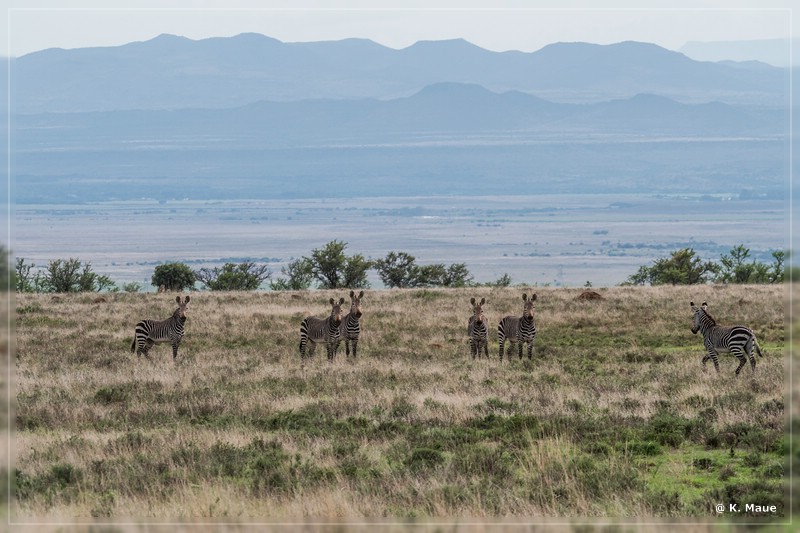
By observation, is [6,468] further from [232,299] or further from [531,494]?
[232,299]

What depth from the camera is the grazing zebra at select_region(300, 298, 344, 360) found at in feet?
79.2

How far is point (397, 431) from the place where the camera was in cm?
1531

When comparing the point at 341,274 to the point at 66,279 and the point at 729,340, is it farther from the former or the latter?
the point at 729,340

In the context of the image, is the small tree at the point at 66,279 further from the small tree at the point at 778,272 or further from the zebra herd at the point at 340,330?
the small tree at the point at 778,272

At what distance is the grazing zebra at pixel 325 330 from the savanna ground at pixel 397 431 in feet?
1.46

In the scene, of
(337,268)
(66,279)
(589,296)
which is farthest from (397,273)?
(589,296)

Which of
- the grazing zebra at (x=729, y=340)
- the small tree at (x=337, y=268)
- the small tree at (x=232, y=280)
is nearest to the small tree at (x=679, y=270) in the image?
the small tree at (x=337, y=268)

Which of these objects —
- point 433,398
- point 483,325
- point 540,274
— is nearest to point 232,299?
point 483,325

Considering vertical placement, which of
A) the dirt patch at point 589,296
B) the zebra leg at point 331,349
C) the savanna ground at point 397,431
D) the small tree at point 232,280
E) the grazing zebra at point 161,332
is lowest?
the savanna ground at point 397,431

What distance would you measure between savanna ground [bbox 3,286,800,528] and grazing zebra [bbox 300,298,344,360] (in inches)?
17.6

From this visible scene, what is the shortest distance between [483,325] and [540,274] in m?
163

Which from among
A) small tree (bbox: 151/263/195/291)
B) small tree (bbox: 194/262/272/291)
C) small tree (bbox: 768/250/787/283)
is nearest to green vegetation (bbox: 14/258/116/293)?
small tree (bbox: 151/263/195/291)

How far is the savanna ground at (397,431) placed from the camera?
10609 mm

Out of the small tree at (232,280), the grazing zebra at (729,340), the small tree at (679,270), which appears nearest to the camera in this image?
the grazing zebra at (729,340)
